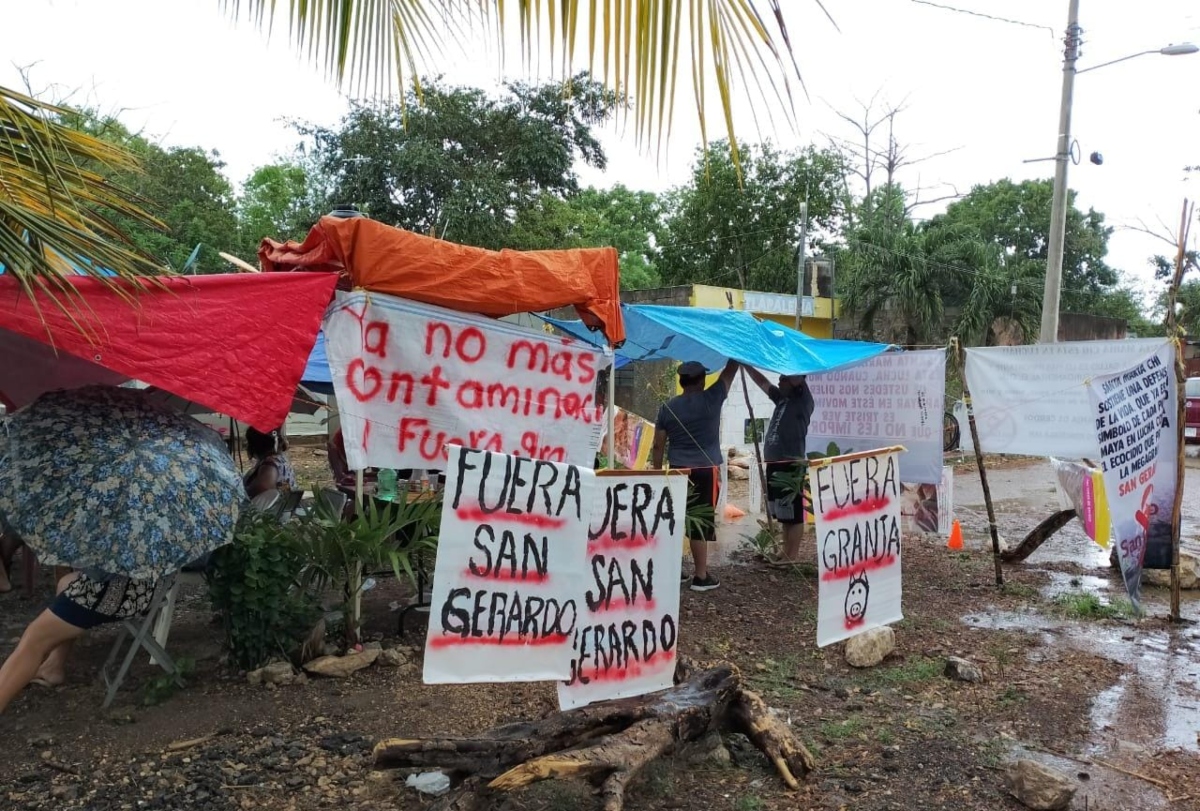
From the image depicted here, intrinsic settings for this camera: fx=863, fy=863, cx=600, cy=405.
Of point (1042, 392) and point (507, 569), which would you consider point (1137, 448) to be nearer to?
point (1042, 392)

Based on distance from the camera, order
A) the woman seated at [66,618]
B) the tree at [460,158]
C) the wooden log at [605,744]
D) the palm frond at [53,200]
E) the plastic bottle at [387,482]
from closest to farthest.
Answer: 1. the palm frond at [53,200]
2. the wooden log at [605,744]
3. the woman seated at [66,618]
4. the plastic bottle at [387,482]
5. the tree at [460,158]

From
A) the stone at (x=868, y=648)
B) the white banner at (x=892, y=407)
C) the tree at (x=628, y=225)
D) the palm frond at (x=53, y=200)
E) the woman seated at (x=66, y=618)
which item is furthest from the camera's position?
the tree at (x=628, y=225)

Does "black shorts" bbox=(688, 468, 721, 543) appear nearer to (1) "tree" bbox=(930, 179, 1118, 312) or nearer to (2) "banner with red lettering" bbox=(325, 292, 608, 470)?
(2) "banner with red lettering" bbox=(325, 292, 608, 470)

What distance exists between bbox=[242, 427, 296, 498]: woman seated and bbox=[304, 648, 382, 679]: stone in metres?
1.41

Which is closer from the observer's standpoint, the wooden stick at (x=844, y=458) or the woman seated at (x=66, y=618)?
the woman seated at (x=66, y=618)

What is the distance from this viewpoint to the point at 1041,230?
1416 inches

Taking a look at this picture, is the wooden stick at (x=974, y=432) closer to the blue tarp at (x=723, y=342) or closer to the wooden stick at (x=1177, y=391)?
the blue tarp at (x=723, y=342)

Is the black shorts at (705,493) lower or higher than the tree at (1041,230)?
lower

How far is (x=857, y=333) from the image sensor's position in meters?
23.4

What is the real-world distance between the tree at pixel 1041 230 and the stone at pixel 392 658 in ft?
104

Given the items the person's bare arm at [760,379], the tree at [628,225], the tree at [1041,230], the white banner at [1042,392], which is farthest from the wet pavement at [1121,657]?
the tree at [628,225]

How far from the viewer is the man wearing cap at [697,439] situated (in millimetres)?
6742

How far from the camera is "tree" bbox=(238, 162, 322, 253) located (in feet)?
73.5

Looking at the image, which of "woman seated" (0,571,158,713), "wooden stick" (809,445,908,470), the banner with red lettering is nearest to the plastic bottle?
the banner with red lettering
